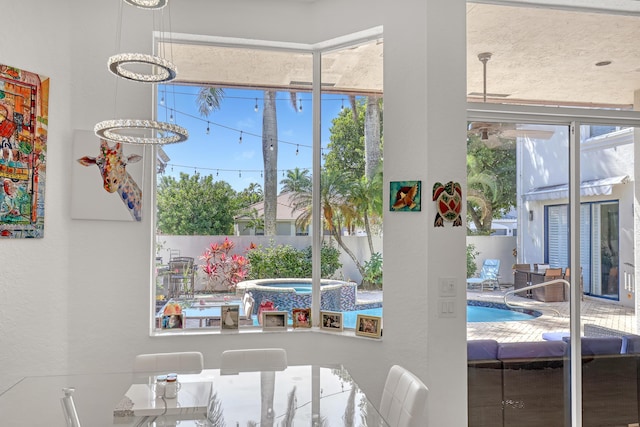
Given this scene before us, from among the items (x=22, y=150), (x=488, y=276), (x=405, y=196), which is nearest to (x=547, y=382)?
(x=488, y=276)

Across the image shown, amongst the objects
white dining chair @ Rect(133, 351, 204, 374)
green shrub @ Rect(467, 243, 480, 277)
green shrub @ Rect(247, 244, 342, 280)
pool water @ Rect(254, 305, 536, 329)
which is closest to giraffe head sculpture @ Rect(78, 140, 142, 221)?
green shrub @ Rect(247, 244, 342, 280)

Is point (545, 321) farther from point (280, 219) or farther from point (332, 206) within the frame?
point (280, 219)

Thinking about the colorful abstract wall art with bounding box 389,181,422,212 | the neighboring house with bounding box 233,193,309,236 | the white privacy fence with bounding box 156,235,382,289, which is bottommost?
the white privacy fence with bounding box 156,235,382,289

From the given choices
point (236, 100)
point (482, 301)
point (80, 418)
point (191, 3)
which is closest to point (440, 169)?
point (482, 301)

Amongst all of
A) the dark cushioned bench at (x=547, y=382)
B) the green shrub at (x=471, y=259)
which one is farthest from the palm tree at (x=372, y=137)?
the dark cushioned bench at (x=547, y=382)

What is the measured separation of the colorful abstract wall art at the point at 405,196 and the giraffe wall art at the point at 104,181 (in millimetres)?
1726

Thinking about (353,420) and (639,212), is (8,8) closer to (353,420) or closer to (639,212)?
(353,420)

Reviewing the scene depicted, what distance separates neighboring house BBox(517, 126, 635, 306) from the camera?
10.7ft

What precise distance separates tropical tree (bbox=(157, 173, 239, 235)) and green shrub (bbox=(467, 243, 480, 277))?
5.55ft

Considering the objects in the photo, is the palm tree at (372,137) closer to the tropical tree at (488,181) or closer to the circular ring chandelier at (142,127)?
the tropical tree at (488,181)

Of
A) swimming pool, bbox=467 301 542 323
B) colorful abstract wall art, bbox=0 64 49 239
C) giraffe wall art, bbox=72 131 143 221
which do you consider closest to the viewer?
colorful abstract wall art, bbox=0 64 49 239

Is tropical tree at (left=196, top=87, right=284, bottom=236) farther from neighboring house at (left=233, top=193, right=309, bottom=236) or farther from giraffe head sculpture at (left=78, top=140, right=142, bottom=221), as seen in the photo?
giraffe head sculpture at (left=78, top=140, right=142, bottom=221)

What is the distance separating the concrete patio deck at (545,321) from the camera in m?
3.22

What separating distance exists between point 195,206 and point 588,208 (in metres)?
2.83
